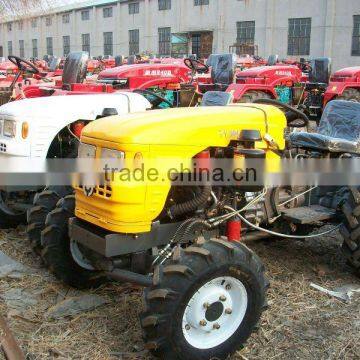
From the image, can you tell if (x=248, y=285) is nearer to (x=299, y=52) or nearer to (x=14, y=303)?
(x=14, y=303)

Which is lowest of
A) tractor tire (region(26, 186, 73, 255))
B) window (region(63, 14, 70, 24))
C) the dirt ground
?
the dirt ground

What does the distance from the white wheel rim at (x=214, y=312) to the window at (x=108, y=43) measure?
1668 inches

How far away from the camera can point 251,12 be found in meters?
31.8

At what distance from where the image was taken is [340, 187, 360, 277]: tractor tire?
4008mm

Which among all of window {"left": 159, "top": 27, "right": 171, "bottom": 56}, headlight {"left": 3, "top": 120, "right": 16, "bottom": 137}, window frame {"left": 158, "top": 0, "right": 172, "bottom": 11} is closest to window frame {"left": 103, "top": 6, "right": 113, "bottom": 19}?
window frame {"left": 158, "top": 0, "right": 172, "bottom": 11}

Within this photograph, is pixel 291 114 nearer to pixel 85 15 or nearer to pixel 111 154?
pixel 111 154

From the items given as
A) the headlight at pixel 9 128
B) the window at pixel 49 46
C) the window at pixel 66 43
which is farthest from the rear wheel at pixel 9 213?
the window at pixel 49 46

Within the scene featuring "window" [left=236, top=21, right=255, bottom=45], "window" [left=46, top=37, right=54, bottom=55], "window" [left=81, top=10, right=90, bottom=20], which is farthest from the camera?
"window" [left=46, top=37, right=54, bottom=55]

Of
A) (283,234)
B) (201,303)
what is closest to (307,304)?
(283,234)

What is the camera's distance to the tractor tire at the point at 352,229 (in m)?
4.01

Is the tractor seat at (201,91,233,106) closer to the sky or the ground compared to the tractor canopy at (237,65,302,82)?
closer to the ground

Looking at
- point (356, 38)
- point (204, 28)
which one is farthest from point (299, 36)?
point (204, 28)

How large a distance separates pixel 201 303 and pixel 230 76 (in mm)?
9051

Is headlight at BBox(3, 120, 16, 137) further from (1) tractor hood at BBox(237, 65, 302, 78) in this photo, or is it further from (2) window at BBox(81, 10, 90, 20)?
(2) window at BBox(81, 10, 90, 20)
